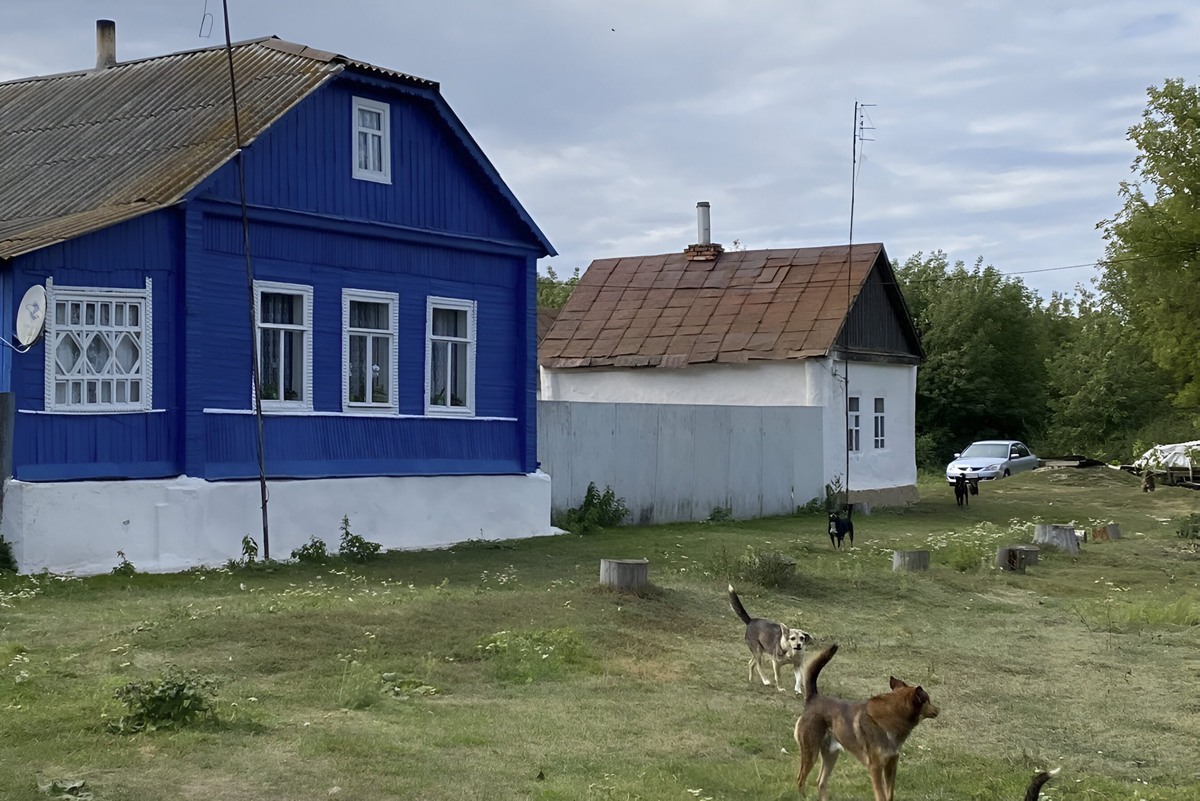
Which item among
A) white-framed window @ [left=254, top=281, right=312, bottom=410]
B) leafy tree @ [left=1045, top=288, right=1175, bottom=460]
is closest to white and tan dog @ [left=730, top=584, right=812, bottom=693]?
white-framed window @ [left=254, top=281, right=312, bottom=410]

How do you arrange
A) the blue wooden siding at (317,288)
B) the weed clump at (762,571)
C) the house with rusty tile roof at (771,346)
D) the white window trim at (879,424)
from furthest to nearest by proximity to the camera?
1. the white window trim at (879,424)
2. the house with rusty tile roof at (771,346)
3. the blue wooden siding at (317,288)
4. the weed clump at (762,571)

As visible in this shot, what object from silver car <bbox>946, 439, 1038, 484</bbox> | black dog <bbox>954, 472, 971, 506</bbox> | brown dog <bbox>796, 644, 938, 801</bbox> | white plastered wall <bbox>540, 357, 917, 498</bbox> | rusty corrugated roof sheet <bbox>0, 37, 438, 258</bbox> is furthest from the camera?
silver car <bbox>946, 439, 1038, 484</bbox>

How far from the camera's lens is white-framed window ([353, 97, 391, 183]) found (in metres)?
20.0

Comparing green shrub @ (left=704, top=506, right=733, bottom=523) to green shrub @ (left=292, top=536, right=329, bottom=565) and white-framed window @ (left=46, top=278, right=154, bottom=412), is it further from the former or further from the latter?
white-framed window @ (left=46, top=278, right=154, bottom=412)

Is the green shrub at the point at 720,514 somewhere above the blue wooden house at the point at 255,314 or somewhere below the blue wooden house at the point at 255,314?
below

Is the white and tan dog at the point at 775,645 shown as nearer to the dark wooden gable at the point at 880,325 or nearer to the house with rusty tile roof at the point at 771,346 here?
the house with rusty tile roof at the point at 771,346

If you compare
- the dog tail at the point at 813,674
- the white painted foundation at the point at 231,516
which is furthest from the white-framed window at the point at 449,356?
the dog tail at the point at 813,674

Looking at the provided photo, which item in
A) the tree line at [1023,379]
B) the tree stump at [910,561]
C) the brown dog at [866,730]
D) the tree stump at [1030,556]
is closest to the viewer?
the brown dog at [866,730]

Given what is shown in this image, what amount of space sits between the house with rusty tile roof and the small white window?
1.5 inches

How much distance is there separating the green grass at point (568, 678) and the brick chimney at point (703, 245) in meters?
18.3

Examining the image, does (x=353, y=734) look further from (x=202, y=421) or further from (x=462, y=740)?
(x=202, y=421)

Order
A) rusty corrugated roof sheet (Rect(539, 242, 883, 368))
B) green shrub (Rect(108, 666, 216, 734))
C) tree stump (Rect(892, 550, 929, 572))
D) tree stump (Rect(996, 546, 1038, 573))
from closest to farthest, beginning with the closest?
green shrub (Rect(108, 666, 216, 734))
tree stump (Rect(892, 550, 929, 572))
tree stump (Rect(996, 546, 1038, 573))
rusty corrugated roof sheet (Rect(539, 242, 883, 368))

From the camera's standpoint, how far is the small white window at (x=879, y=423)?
33688 millimetres

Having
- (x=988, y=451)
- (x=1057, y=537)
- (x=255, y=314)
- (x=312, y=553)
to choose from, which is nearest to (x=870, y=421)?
(x=988, y=451)
